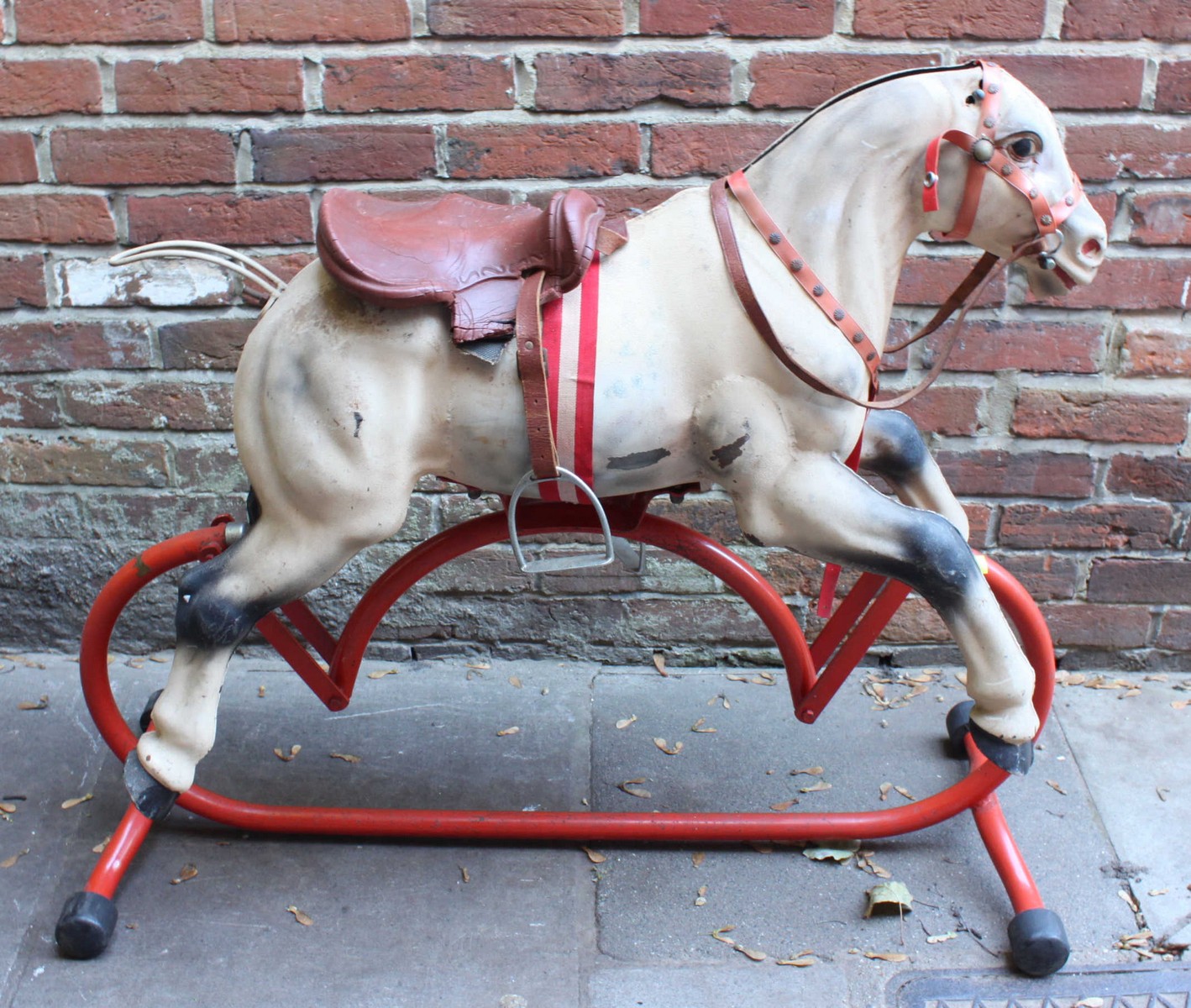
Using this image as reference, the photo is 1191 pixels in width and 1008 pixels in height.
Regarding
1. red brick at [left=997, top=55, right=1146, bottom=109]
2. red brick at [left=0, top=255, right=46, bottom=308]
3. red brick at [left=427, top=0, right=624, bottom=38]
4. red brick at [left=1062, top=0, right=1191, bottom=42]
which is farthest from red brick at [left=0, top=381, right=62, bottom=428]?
red brick at [left=1062, top=0, right=1191, bottom=42]

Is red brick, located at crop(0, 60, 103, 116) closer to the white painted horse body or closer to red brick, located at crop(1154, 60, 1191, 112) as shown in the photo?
the white painted horse body

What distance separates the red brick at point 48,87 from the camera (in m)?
2.11

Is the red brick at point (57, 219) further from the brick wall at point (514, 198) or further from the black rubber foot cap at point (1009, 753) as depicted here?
the black rubber foot cap at point (1009, 753)

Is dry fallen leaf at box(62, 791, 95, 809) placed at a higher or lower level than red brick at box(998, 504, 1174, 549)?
lower

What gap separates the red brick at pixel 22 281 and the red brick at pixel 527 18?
0.95 m

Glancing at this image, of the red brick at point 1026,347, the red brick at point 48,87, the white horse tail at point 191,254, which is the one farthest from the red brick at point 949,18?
the red brick at point 48,87

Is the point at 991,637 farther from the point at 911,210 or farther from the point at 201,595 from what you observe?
the point at 201,595

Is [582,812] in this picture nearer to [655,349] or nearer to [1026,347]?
[655,349]

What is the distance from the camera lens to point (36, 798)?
2.10m

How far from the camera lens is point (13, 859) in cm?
195

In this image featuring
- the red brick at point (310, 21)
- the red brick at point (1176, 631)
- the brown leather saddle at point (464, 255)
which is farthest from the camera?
the red brick at point (1176, 631)

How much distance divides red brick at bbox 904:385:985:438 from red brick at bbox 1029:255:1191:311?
228 millimetres

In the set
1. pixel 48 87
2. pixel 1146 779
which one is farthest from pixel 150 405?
pixel 1146 779

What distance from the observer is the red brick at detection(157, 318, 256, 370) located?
7.48 feet
